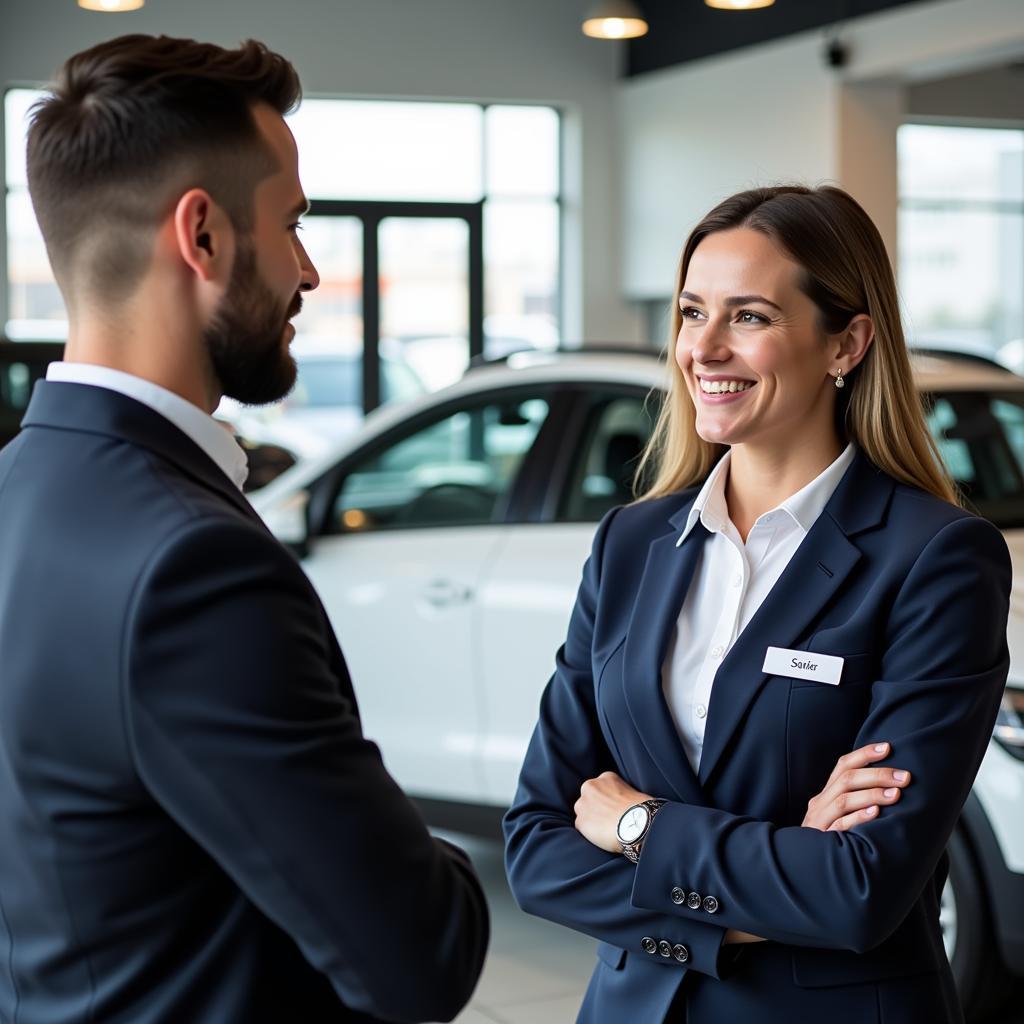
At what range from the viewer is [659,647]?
214 cm

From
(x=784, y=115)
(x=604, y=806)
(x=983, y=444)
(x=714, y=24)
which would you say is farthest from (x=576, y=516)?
(x=714, y=24)

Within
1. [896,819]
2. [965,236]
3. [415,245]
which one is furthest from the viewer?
[965,236]

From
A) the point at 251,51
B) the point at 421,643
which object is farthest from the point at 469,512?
the point at 251,51

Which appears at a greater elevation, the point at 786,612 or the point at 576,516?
the point at 786,612

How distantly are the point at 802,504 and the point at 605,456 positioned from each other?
2.52 m

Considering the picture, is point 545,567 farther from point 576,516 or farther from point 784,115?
point 784,115

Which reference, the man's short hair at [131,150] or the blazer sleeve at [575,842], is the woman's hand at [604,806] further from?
the man's short hair at [131,150]

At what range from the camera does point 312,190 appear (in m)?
12.5

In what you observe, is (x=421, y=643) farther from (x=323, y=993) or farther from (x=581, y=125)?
(x=581, y=125)

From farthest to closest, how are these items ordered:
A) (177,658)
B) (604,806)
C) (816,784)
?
1. (604,806)
2. (816,784)
3. (177,658)

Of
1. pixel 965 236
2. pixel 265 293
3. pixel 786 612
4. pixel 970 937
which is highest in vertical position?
pixel 965 236

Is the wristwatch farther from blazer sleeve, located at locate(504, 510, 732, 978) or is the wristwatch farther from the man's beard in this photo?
the man's beard

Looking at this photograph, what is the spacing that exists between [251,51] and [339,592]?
141 inches

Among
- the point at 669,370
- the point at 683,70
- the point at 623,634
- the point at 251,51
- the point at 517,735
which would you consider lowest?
the point at 517,735
